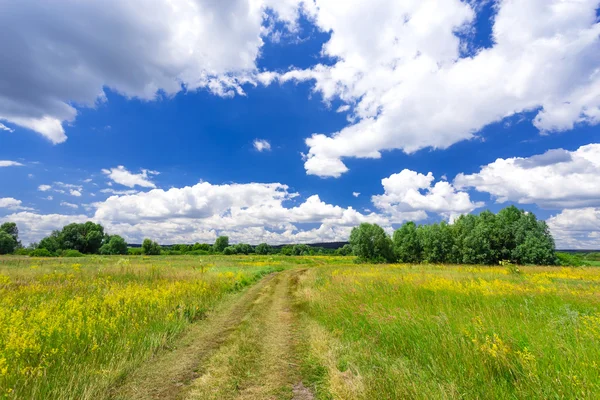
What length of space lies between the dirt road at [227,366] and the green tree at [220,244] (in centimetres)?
17182

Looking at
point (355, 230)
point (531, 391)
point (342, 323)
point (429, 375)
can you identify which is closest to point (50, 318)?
point (342, 323)

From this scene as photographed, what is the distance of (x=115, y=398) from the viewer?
4.89 meters

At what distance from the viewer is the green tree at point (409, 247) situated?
7469 centimetres

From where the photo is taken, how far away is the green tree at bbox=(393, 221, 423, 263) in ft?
245

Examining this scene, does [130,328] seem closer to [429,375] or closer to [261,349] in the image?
[261,349]

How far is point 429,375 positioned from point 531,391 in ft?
4.72

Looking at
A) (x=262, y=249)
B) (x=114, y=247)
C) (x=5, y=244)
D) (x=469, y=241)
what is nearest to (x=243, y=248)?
(x=262, y=249)

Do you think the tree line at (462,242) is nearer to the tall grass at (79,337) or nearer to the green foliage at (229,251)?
the tall grass at (79,337)

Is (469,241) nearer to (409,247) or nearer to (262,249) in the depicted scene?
(409,247)

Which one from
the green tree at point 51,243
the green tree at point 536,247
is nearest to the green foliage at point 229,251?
the green tree at point 51,243

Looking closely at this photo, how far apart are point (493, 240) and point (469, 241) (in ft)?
15.6

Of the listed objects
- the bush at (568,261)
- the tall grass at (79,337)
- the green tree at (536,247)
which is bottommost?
the bush at (568,261)

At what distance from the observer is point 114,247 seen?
121500mm

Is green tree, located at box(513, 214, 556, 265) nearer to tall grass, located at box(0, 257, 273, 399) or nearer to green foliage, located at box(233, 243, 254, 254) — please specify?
tall grass, located at box(0, 257, 273, 399)
